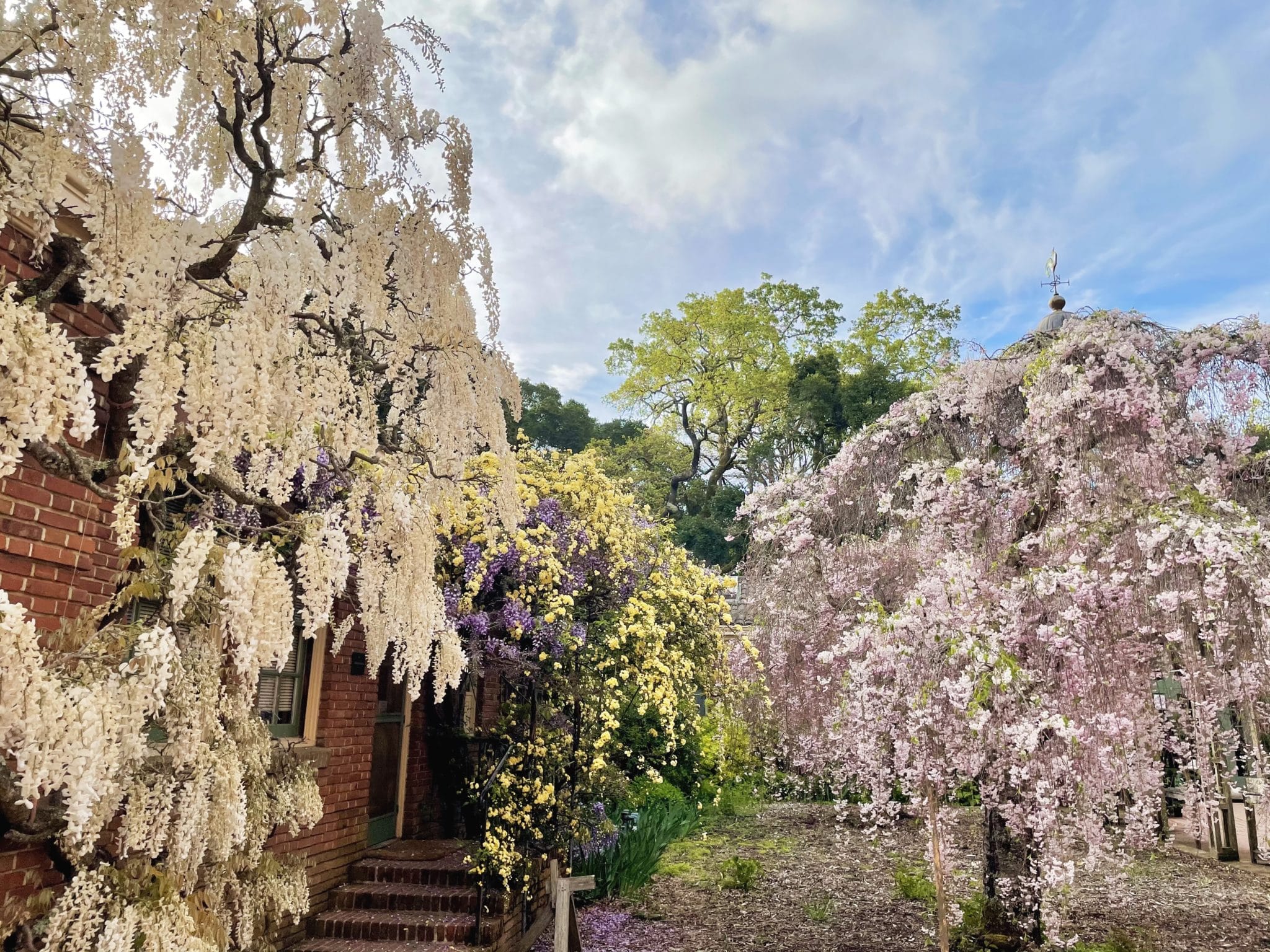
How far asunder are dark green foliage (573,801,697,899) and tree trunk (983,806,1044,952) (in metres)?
3.70

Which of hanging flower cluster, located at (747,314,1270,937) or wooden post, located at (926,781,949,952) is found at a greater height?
hanging flower cluster, located at (747,314,1270,937)

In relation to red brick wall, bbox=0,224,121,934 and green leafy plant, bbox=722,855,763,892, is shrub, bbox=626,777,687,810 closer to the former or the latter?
green leafy plant, bbox=722,855,763,892

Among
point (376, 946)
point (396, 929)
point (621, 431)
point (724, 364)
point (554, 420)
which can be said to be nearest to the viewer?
point (376, 946)

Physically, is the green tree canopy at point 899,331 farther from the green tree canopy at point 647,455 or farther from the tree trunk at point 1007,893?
the tree trunk at point 1007,893

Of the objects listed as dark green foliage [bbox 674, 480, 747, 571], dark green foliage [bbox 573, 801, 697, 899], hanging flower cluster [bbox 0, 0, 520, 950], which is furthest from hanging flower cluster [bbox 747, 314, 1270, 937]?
dark green foliage [bbox 674, 480, 747, 571]

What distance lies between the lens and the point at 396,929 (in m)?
5.95

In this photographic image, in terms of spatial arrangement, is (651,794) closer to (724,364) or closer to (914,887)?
(914,887)

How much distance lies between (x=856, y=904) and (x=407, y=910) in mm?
5073

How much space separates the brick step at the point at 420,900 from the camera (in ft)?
20.5

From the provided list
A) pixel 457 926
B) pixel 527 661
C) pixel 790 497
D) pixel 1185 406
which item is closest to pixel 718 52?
pixel 790 497

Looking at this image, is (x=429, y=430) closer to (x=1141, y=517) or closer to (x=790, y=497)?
(x=1141, y=517)

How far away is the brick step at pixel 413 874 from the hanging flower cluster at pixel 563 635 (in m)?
0.57

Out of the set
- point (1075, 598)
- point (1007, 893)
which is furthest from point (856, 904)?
point (1075, 598)

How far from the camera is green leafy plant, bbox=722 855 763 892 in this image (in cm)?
927
